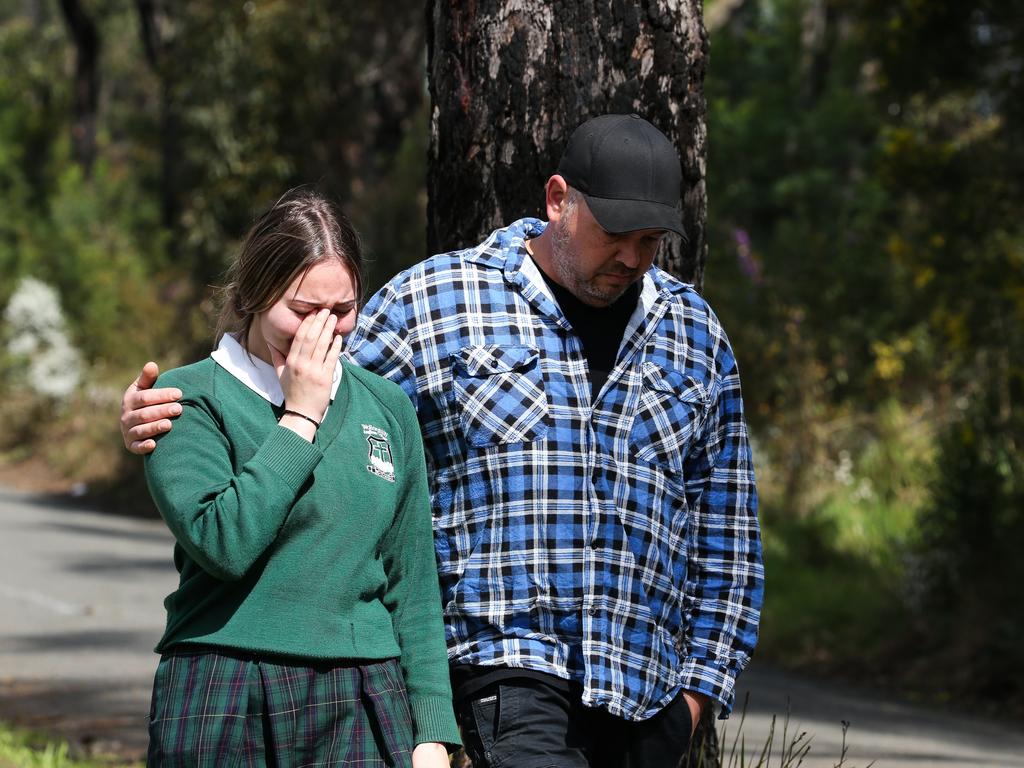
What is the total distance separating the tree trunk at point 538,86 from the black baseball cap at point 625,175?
0.73 meters

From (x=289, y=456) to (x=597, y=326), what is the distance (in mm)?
989

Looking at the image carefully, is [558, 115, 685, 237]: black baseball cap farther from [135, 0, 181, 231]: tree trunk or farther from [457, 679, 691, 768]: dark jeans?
[135, 0, 181, 231]: tree trunk

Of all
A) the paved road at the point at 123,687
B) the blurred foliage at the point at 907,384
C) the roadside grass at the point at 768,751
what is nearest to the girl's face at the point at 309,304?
the roadside grass at the point at 768,751

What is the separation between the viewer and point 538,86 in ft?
13.6

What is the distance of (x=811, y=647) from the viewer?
417 inches

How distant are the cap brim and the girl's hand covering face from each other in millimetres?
758

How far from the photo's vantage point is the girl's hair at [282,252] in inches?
111

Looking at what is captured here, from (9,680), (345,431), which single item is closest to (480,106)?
(345,431)

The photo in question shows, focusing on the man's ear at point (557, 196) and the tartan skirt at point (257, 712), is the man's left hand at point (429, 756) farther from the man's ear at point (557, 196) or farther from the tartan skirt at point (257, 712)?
the man's ear at point (557, 196)

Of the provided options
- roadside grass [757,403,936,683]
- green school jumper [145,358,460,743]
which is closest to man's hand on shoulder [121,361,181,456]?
green school jumper [145,358,460,743]

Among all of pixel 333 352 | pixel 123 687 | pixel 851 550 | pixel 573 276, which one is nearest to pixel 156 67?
pixel 851 550

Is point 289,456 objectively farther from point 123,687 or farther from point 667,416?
point 123,687

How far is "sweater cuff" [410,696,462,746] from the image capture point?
290cm

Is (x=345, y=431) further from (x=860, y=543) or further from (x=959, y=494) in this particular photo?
(x=860, y=543)
